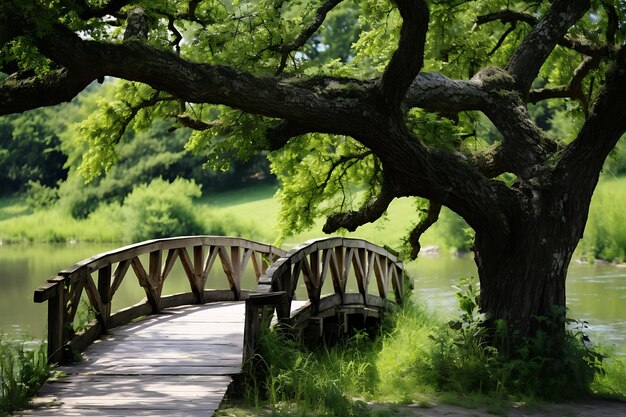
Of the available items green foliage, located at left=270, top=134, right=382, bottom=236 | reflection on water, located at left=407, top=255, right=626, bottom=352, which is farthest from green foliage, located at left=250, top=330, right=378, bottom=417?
reflection on water, located at left=407, top=255, right=626, bottom=352

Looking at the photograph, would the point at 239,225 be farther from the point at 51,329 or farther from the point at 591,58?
the point at 51,329

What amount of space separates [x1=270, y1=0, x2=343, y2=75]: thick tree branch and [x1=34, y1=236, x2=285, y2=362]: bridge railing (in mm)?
2704

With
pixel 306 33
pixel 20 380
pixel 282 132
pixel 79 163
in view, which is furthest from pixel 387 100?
Result: pixel 79 163

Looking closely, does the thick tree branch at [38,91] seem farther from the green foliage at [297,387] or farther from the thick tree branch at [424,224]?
the thick tree branch at [424,224]

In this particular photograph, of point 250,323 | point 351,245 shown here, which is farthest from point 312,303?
point 250,323

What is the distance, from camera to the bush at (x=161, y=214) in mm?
43031

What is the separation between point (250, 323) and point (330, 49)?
51424mm

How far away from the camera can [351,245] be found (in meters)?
13.8

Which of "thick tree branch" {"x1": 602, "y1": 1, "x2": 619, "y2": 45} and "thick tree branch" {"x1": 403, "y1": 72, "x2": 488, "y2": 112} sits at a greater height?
"thick tree branch" {"x1": 602, "y1": 1, "x2": 619, "y2": 45}

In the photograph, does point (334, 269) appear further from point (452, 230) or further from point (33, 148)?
point (33, 148)

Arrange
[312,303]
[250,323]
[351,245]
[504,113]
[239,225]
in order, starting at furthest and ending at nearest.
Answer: [239,225]
[351,245]
[312,303]
[504,113]
[250,323]

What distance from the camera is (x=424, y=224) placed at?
14.9 m

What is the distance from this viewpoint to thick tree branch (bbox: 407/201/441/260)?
14.4 metres

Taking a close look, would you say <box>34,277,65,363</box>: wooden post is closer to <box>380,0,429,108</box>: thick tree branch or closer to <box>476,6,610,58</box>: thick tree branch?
<box>380,0,429,108</box>: thick tree branch
